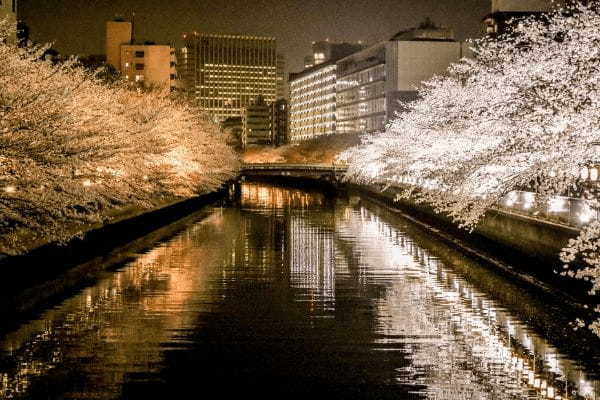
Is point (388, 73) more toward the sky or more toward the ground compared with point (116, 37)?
more toward the ground

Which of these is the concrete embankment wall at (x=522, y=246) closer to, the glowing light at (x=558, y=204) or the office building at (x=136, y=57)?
the glowing light at (x=558, y=204)

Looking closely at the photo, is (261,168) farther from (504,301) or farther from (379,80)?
(504,301)

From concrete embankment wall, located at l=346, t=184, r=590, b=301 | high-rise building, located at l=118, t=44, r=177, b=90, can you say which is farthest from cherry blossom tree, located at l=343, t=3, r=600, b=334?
high-rise building, located at l=118, t=44, r=177, b=90

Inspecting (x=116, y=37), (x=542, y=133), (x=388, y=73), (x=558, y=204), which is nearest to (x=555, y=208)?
(x=558, y=204)

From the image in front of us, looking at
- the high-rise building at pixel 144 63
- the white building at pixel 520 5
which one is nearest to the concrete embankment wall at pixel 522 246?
the white building at pixel 520 5

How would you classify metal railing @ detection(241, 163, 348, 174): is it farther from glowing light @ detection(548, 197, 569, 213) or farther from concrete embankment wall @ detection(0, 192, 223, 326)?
glowing light @ detection(548, 197, 569, 213)

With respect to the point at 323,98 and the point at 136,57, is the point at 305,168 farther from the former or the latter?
the point at 323,98

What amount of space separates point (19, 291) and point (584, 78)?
1270 centimetres

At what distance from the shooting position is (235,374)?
1104cm

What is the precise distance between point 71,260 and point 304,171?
90701 millimetres

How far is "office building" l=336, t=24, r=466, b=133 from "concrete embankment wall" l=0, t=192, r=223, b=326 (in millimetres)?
79312

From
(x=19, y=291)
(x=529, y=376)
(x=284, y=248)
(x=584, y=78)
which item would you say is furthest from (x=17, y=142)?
(x=284, y=248)

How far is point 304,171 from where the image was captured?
11194 cm

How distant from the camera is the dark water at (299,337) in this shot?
10.5m
